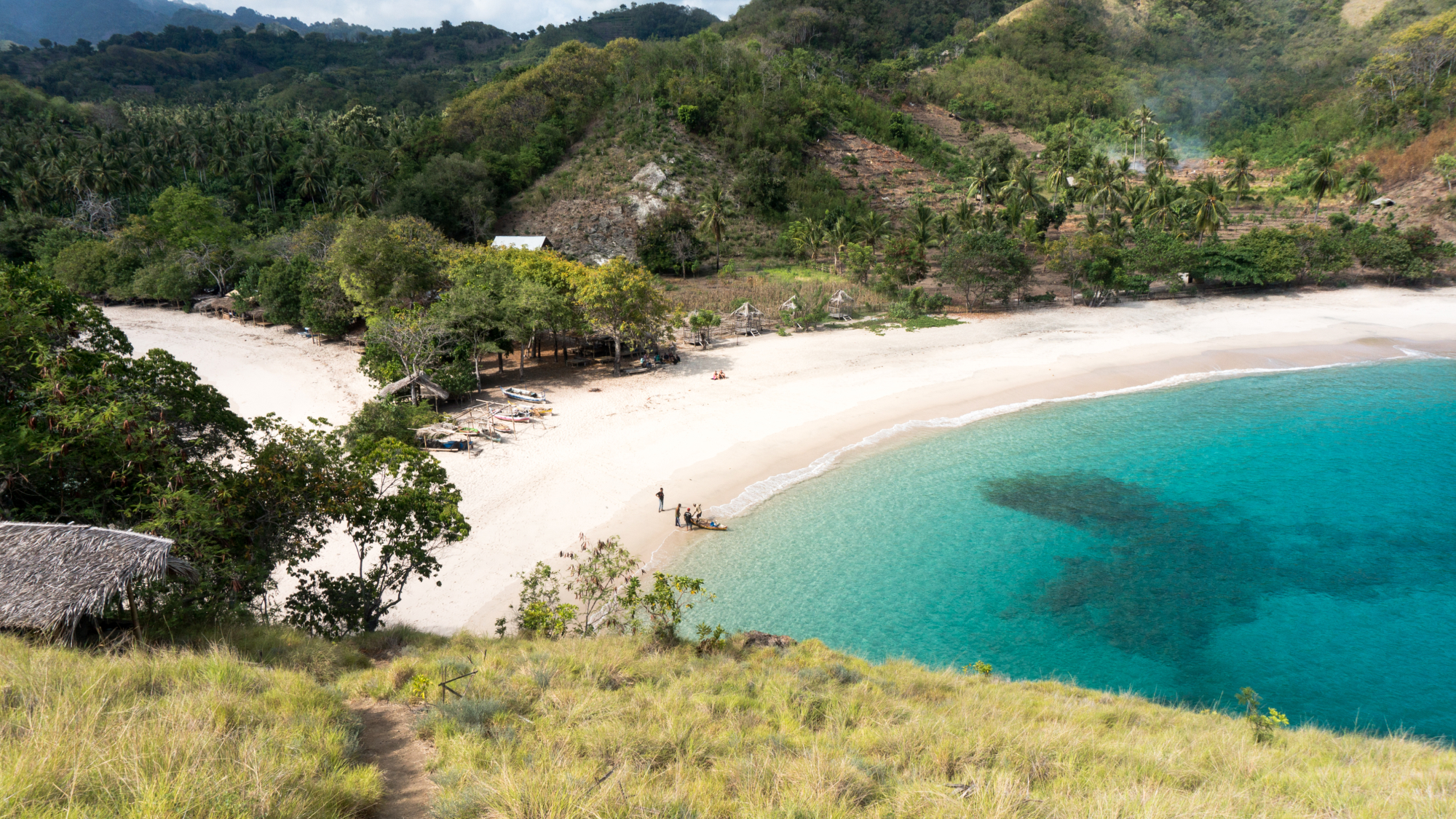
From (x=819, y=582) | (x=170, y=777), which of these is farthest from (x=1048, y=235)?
(x=170, y=777)

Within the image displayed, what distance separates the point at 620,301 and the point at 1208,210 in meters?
43.1

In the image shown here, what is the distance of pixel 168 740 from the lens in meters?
5.70

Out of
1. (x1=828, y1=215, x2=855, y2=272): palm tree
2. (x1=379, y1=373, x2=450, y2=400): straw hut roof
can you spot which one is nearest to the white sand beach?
(x1=379, y1=373, x2=450, y2=400): straw hut roof

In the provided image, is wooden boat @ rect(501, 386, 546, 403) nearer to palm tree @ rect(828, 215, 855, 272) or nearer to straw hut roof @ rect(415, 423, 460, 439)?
straw hut roof @ rect(415, 423, 460, 439)

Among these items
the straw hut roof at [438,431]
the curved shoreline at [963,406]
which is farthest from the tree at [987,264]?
the straw hut roof at [438,431]

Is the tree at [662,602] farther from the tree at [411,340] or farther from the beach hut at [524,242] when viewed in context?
the beach hut at [524,242]

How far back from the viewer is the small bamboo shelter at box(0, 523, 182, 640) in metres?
8.90

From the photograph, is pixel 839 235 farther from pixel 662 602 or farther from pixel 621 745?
pixel 621 745

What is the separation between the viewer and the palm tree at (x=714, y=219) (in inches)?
2088

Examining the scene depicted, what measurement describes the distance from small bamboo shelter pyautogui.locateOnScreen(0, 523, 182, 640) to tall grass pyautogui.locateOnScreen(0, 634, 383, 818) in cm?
58

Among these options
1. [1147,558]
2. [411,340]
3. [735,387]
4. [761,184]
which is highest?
[761,184]

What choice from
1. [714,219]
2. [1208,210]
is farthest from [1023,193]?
[714,219]

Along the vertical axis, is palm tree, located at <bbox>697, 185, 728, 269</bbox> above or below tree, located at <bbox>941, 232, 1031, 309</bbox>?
above

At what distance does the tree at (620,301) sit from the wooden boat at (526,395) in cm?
466
